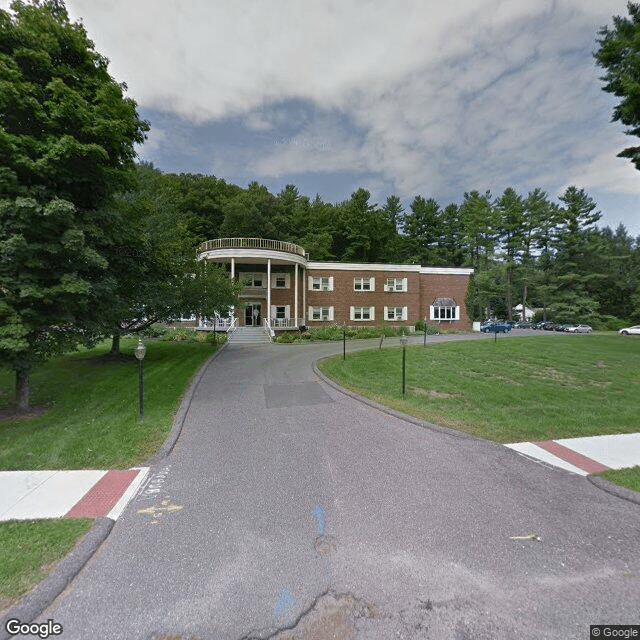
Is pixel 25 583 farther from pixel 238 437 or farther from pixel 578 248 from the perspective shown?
pixel 578 248

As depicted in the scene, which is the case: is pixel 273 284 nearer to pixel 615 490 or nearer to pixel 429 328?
pixel 429 328

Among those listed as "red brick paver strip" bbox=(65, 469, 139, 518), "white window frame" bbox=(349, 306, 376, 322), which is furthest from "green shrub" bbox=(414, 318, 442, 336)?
"red brick paver strip" bbox=(65, 469, 139, 518)

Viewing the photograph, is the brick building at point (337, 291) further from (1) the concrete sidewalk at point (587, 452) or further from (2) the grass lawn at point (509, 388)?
(1) the concrete sidewalk at point (587, 452)

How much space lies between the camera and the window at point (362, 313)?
32.9 m

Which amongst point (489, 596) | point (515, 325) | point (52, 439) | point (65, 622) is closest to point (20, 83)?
point (52, 439)

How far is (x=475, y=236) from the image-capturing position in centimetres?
5659

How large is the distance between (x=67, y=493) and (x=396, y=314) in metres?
32.0

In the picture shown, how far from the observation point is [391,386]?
1000 centimetres

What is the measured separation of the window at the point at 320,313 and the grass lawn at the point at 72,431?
19299mm

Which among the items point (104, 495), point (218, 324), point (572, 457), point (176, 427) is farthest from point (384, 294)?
point (104, 495)

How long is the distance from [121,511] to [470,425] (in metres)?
6.19

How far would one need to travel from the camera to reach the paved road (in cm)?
242

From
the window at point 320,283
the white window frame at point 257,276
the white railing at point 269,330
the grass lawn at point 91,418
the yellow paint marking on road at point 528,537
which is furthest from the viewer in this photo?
the window at point 320,283

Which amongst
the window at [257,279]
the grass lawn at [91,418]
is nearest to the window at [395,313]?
the window at [257,279]
